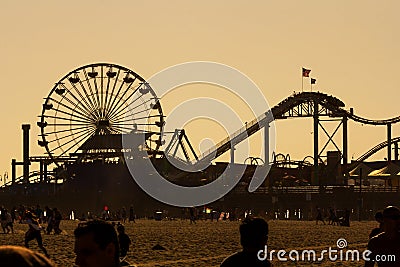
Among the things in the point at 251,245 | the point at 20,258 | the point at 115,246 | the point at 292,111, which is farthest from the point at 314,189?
the point at 20,258

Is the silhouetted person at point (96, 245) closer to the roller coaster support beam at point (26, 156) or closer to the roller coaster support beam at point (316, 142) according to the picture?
the roller coaster support beam at point (316, 142)

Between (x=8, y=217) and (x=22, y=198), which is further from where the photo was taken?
(x=22, y=198)

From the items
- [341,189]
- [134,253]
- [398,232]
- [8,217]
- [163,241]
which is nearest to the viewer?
[398,232]

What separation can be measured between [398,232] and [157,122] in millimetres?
72877

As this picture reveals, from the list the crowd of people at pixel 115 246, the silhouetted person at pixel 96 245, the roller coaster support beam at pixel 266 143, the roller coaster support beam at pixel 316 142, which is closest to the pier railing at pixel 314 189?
the roller coaster support beam at pixel 316 142

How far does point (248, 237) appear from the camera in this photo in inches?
253

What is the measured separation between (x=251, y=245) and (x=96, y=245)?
1.92m

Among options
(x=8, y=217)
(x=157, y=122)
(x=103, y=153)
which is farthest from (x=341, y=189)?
(x=8, y=217)

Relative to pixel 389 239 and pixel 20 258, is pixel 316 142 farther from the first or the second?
pixel 20 258

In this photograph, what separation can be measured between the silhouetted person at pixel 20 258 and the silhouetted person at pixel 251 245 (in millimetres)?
3268

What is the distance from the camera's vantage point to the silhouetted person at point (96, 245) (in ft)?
15.3

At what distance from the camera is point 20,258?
317cm

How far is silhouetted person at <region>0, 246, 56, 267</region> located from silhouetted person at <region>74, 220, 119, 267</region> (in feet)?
4.77

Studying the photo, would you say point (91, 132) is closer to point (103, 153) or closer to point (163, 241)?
point (103, 153)
